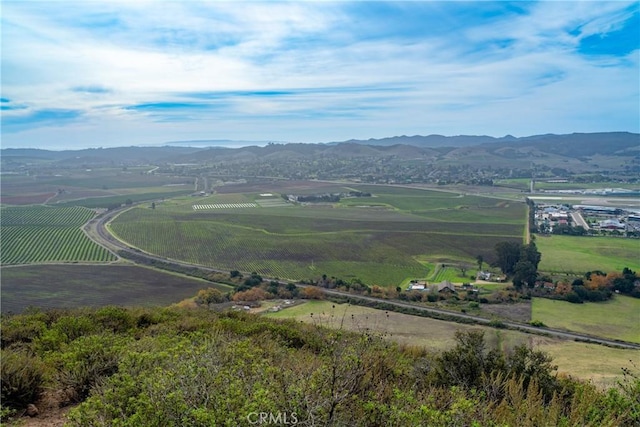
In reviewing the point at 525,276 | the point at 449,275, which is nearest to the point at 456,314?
the point at 525,276

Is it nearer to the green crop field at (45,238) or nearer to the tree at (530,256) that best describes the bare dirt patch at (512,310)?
the tree at (530,256)

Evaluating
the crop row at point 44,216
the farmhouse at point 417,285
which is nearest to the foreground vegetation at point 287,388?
the farmhouse at point 417,285

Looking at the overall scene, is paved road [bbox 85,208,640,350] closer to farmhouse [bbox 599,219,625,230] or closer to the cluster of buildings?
the cluster of buildings

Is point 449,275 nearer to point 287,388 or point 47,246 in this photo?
point 287,388

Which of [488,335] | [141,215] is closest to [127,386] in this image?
[488,335]

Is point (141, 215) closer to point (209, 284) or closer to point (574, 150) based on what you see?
point (209, 284)

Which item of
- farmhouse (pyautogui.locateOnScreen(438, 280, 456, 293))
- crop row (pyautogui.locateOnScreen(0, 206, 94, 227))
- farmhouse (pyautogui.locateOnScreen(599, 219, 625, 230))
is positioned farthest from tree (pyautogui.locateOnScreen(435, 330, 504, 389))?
crop row (pyautogui.locateOnScreen(0, 206, 94, 227))

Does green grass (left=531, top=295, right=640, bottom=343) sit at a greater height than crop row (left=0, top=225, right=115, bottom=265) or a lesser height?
lesser
